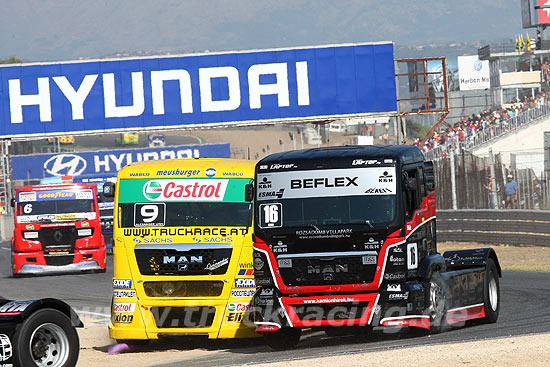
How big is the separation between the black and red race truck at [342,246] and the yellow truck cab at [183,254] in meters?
0.67

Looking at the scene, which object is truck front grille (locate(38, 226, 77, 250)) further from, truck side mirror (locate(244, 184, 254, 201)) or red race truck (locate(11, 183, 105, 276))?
truck side mirror (locate(244, 184, 254, 201))

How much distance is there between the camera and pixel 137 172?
522 inches

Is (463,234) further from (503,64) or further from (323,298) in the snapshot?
(503,64)

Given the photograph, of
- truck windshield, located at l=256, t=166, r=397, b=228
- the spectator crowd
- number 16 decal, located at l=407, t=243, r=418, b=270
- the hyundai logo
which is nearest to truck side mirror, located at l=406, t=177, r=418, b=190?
truck windshield, located at l=256, t=166, r=397, b=228

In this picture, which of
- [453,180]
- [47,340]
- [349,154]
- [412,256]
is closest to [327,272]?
[412,256]

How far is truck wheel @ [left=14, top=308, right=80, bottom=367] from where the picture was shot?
975 cm

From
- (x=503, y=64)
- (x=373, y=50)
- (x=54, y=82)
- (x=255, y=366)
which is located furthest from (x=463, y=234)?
(x=503, y=64)

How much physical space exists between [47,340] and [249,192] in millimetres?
3348

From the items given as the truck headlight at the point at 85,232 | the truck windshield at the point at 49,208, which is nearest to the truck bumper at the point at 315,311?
the truck headlight at the point at 85,232

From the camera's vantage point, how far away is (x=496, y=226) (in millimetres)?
27203

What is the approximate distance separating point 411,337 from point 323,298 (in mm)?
1301

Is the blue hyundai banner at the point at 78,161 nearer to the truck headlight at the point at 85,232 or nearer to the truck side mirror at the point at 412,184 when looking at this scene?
the truck headlight at the point at 85,232

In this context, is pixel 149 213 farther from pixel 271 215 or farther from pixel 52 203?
pixel 52 203

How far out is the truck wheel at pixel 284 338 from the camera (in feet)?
39.8
